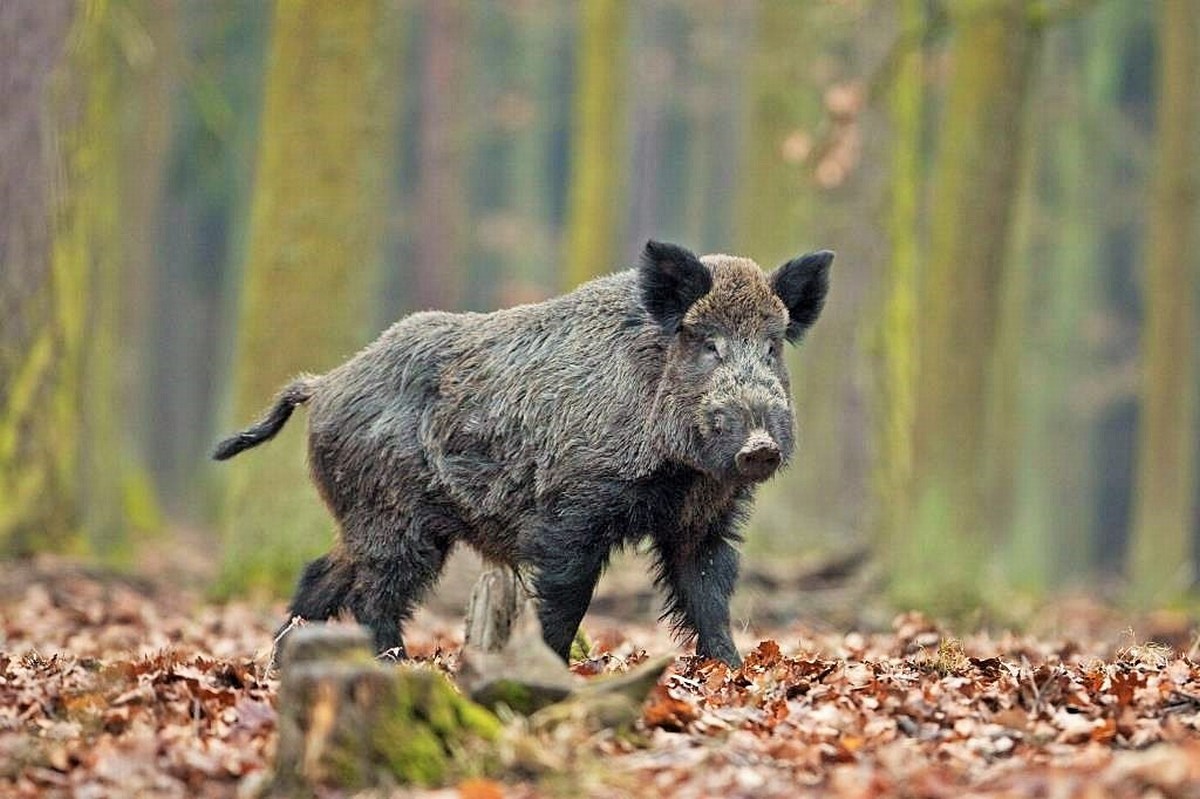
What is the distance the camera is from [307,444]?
9.62 meters

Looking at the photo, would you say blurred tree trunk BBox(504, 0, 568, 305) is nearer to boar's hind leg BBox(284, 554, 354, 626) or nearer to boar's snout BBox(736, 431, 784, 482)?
Result: boar's hind leg BBox(284, 554, 354, 626)

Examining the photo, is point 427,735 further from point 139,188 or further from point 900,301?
point 139,188

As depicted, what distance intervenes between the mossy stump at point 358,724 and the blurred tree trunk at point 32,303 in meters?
8.22

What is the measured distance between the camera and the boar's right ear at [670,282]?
8.50 meters

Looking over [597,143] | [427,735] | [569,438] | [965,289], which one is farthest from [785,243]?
[427,735]

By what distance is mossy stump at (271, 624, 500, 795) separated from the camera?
5.61 m

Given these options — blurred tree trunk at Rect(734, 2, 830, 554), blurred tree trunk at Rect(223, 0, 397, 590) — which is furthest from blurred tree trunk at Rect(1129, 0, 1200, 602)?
blurred tree trunk at Rect(223, 0, 397, 590)

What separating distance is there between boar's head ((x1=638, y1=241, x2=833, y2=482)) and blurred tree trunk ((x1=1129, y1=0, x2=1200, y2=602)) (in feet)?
42.2

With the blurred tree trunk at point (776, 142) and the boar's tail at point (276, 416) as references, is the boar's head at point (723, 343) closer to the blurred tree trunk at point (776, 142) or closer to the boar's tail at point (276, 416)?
the boar's tail at point (276, 416)

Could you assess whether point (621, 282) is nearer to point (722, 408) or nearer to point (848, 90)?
point (722, 408)

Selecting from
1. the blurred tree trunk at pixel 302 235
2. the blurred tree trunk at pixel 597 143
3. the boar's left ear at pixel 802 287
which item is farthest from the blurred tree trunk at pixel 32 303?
the blurred tree trunk at pixel 597 143

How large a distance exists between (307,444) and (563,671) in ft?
11.9

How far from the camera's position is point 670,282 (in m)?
8.66

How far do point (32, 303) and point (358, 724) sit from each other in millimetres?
8874
